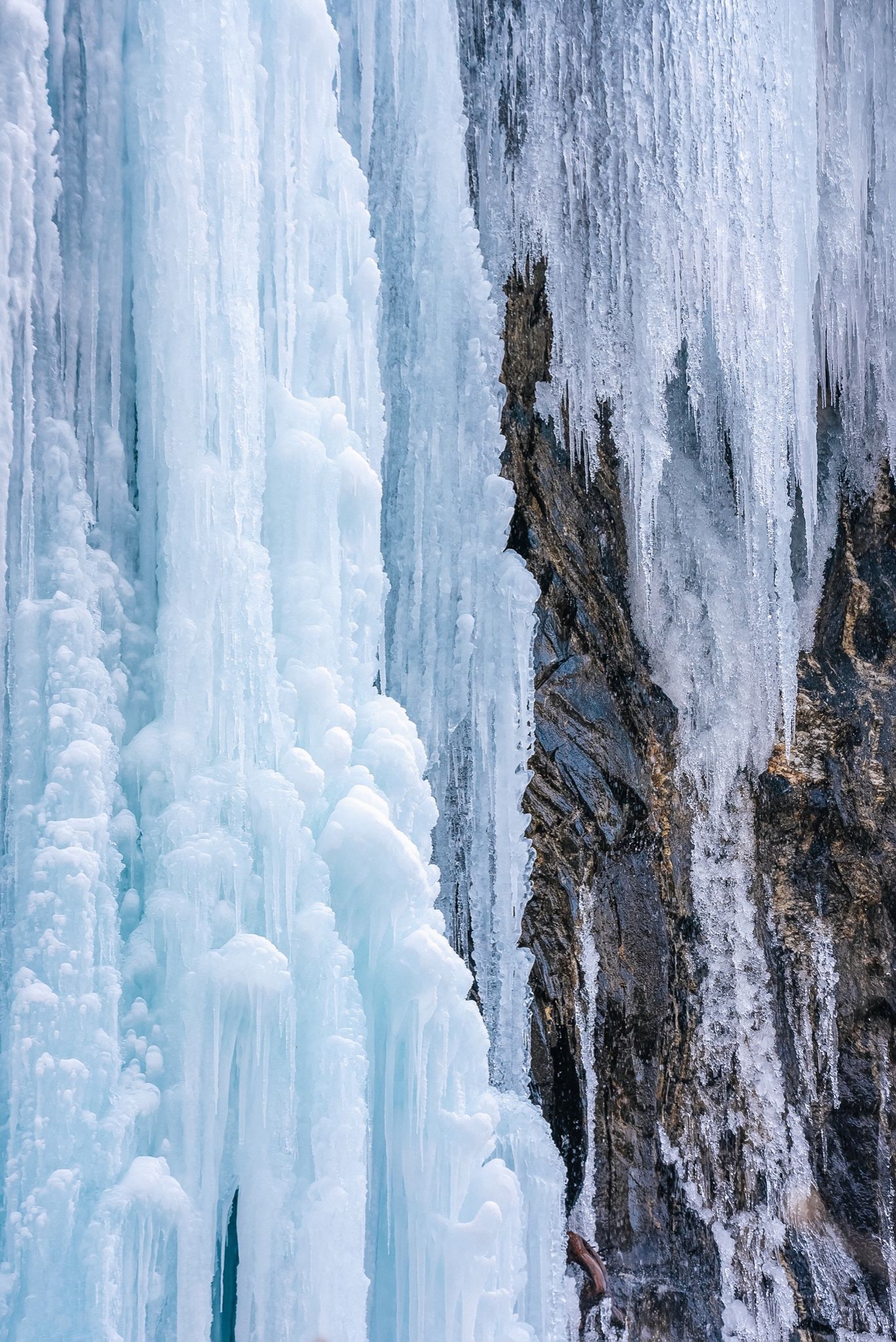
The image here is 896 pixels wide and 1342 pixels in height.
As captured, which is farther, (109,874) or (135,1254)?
(109,874)

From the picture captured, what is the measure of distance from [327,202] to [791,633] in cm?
307

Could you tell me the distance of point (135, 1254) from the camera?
2.24 m

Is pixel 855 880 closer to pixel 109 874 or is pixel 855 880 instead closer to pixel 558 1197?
pixel 558 1197

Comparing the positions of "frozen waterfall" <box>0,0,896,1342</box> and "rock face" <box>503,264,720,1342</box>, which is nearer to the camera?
"frozen waterfall" <box>0,0,896,1342</box>

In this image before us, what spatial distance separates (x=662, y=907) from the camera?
499 cm

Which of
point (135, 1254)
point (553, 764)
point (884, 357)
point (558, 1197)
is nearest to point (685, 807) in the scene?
point (553, 764)

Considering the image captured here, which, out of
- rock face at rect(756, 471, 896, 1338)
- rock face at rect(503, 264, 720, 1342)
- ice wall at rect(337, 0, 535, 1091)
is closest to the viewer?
ice wall at rect(337, 0, 535, 1091)

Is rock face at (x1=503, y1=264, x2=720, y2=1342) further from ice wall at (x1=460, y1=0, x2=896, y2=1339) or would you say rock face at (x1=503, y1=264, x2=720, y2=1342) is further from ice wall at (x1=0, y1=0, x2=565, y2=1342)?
ice wall at (x1=0, y1=0, x2=565, y2=1342)

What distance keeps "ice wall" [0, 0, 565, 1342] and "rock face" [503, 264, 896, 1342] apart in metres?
1.72

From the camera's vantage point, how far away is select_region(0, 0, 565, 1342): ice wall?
7.45 feet

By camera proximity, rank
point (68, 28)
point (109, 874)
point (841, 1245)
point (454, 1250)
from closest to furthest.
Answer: point (109, 874)
point (68, 28)
point (454, 1250)
point (841, 1245)

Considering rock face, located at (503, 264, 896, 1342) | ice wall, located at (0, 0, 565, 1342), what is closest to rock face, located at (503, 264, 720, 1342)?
rock face, located at (503, 264, 896, 1342)

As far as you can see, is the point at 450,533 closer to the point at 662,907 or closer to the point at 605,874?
the point at 605,874

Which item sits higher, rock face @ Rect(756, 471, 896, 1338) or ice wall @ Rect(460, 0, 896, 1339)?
ice wall @ Rect(460, 0, 896, 1339)
